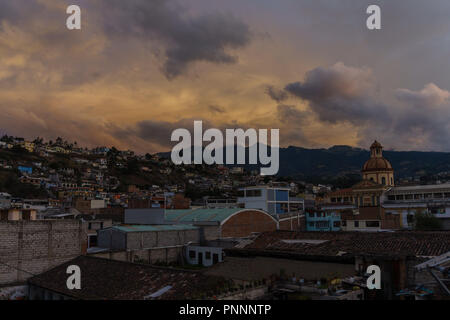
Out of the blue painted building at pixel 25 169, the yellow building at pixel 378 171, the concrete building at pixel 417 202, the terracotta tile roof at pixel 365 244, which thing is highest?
the blue painted building at pixel 25 169

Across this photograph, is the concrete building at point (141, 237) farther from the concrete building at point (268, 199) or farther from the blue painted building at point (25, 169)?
the blue painted building at point (25, 169)

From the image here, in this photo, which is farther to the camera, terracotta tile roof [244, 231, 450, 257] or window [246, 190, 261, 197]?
window [246, 190, 261, 197]

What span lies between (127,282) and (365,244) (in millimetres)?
15265

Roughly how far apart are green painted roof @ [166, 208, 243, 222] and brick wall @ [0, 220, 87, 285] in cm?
1924

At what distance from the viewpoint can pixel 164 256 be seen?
→ 35.8 m

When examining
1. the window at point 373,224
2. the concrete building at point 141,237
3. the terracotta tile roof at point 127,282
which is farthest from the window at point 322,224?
the terracotta tile roof at point 127,282

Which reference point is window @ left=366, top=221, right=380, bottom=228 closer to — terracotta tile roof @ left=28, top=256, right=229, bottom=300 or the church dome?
terracotta tile roof @ left=28, top=256, right=229, bottom=300

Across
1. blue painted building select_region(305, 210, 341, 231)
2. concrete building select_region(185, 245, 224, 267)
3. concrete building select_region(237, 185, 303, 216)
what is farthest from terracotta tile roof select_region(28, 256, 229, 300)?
blue painted building select_region(305, 210, 341, 231)

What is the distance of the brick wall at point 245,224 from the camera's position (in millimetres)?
43469

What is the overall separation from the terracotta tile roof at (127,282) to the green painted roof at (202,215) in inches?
822

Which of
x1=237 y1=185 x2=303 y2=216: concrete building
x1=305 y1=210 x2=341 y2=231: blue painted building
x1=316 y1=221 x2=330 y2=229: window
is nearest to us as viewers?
x1=305 y1=210 x2=341 y2=231: blue painted building

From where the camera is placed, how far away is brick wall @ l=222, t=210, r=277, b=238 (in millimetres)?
43469
